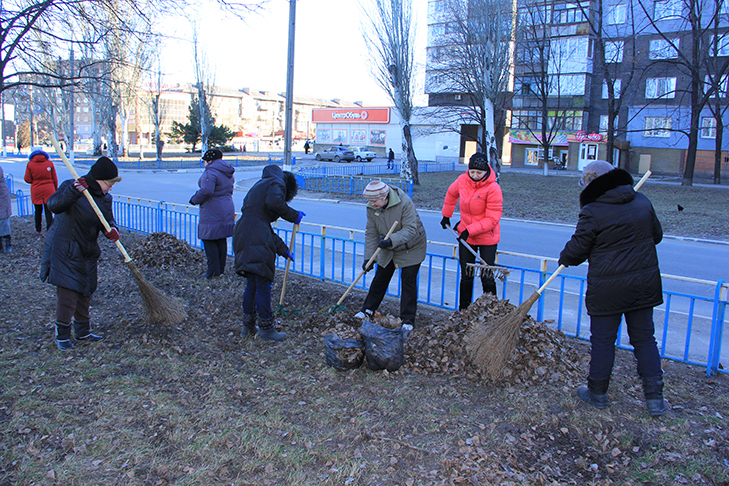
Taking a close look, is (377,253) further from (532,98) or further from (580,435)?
(532,98)

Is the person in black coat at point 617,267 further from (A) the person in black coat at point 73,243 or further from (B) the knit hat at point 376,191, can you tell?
(A) the person in black coat at point 73,243

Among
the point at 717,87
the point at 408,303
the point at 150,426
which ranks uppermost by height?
the point at 717,87

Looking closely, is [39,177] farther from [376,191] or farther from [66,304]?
[376,191]

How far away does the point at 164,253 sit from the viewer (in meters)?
7.62

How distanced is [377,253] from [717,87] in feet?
76.3

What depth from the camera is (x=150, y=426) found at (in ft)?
11.3

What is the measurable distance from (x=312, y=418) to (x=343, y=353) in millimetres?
728

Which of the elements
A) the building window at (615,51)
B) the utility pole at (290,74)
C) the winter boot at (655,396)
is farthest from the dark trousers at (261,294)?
the building window at (615,51)

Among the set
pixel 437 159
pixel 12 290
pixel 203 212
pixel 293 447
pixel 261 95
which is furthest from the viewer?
pixel 261 95

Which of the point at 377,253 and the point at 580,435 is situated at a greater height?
the point at 377,253

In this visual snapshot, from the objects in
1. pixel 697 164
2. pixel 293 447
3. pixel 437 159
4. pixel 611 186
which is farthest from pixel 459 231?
pixel 437 159

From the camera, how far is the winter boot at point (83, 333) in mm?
4832

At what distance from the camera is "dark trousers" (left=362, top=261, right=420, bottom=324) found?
5.14 m

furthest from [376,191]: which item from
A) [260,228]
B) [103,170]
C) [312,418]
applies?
[103,170]
